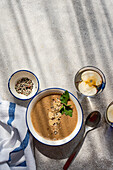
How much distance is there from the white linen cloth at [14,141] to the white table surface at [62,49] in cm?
5

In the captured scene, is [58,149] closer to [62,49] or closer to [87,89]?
[87,89]

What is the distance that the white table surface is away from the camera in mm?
1320

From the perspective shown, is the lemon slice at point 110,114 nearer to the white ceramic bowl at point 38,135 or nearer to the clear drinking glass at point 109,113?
the clear drinking glass at point 109,113

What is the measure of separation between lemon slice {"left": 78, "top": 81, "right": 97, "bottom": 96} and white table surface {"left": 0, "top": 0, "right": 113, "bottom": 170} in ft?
0.22

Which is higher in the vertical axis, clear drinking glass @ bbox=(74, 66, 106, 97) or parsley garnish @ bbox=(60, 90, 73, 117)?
clear drinking glass @ bbox=(74, 66, 106, 97)

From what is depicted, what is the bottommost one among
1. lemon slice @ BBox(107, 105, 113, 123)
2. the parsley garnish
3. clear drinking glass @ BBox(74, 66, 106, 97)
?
lemon slice @ BBox(107, 105, 113, 123)

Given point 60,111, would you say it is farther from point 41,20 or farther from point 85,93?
point 41,20

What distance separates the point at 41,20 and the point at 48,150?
2.45ft

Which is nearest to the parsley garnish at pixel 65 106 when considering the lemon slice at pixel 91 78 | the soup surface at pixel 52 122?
the soup surface at pixel 52 122

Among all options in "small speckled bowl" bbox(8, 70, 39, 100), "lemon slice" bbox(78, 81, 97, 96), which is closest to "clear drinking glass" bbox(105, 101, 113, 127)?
"lemon slice" bbox(78, 81, 97, 96)

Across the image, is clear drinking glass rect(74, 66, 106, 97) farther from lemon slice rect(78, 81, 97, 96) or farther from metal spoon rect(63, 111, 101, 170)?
metal spoon rect(63, 111, 101, 170)

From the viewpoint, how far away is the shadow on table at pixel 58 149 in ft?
4.31

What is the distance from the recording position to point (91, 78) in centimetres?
130

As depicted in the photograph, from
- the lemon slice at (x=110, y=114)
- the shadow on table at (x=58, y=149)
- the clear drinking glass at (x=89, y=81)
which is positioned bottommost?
the shadow on table at (x=58, y=149)
